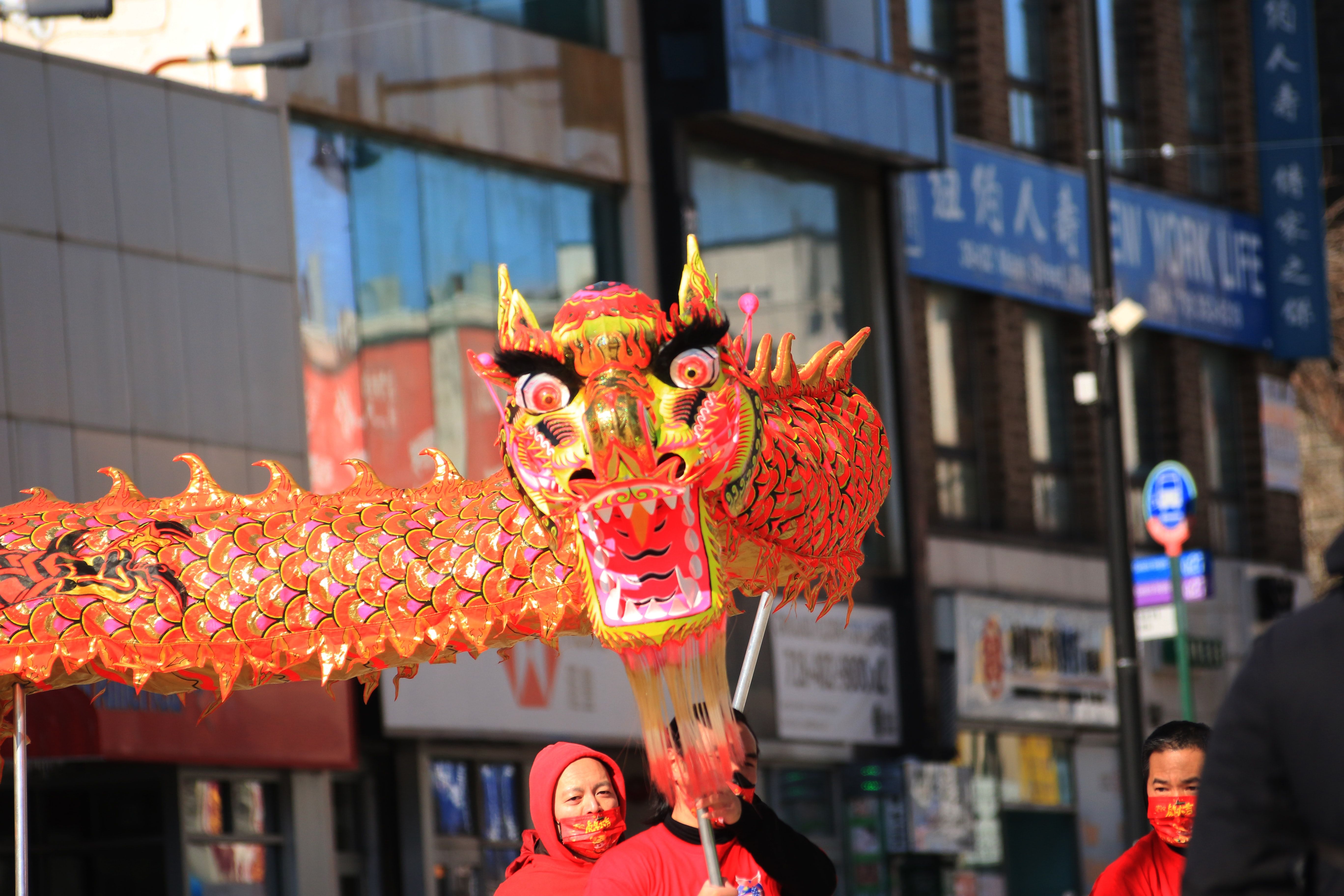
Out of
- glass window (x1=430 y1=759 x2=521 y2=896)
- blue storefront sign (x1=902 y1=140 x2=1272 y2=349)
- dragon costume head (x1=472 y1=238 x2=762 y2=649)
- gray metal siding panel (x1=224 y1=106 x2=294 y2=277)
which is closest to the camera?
dragon costume head (x1=472 y1=238 x2=762 y2=649)

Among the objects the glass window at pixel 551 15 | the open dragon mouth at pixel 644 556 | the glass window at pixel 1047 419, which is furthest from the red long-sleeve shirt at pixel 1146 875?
the glass window at pixel 1047 419

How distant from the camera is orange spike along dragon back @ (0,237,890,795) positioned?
17.7ft

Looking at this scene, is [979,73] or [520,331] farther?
[979,73]

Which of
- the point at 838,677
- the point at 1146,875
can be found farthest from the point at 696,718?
the point at 838,677

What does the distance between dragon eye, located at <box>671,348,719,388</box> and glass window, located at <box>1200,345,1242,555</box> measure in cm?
2123

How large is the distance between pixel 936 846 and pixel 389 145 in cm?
819

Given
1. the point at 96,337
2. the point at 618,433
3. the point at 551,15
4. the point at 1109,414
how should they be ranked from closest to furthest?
the point at 618,433, the point at 96,337, the point at 1109,414, the point at 551,15

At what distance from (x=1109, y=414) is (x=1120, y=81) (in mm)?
10194

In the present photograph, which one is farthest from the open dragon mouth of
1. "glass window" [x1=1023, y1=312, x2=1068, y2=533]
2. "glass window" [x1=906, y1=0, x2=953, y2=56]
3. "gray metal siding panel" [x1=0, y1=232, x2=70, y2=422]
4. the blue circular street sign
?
"glass window" [x1=1023, y1=312, x2=1068, y2=533]

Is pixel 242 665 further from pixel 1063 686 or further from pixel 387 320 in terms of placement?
pixel 1063 686

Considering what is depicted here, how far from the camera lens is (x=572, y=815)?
250 inches

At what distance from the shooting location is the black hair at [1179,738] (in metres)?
6.20

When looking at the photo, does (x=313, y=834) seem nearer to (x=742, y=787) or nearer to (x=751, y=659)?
(x=751, y=659)

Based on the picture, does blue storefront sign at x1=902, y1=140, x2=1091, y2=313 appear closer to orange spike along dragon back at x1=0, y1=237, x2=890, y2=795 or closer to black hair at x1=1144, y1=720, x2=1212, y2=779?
orange spike along dragon back at x1=0, y1=237, x2=890, y2=795
